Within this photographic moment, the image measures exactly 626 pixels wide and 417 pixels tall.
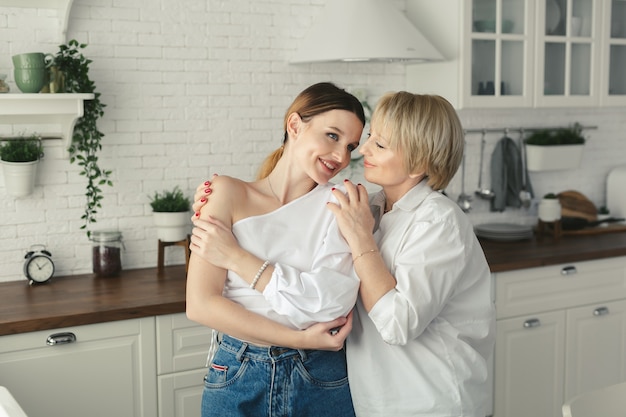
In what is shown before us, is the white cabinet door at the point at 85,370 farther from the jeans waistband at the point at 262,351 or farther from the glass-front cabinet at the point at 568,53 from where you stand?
the glass-front cabinet at the point at 568,53

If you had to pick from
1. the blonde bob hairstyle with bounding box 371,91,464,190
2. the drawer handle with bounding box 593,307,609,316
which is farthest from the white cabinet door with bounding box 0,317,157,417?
the drawer handle with bounding box 593,307,609,316

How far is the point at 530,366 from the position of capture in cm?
391

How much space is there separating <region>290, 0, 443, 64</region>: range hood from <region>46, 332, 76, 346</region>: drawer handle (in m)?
1.60

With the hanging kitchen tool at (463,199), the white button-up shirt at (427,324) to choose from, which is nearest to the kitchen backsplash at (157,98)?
the hanging kitchen tool at (463,199)

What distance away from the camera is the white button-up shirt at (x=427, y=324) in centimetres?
203

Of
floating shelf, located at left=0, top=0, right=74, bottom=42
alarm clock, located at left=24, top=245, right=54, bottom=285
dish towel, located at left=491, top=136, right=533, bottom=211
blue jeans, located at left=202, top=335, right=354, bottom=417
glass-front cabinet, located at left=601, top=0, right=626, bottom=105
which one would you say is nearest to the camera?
blue jeans, located at left=202, top=335, right=354, bottom=417

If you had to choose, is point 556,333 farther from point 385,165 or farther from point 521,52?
point 385,165

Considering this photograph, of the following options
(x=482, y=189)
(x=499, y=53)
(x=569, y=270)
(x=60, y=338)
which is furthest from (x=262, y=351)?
(x=482, y=189)

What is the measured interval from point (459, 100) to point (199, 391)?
1832 mm

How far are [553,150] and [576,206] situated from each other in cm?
43

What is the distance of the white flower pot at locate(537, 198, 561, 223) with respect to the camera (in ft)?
14.5

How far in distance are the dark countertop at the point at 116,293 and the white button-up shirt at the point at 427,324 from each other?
1.14m

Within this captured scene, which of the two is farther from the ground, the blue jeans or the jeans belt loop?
the jeans belt loop

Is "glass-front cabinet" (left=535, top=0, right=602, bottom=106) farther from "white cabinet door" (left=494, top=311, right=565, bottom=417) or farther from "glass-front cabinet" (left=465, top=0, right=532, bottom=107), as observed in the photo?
"white cabinet door" (left=494, top=311, right=565, bottom=417)
